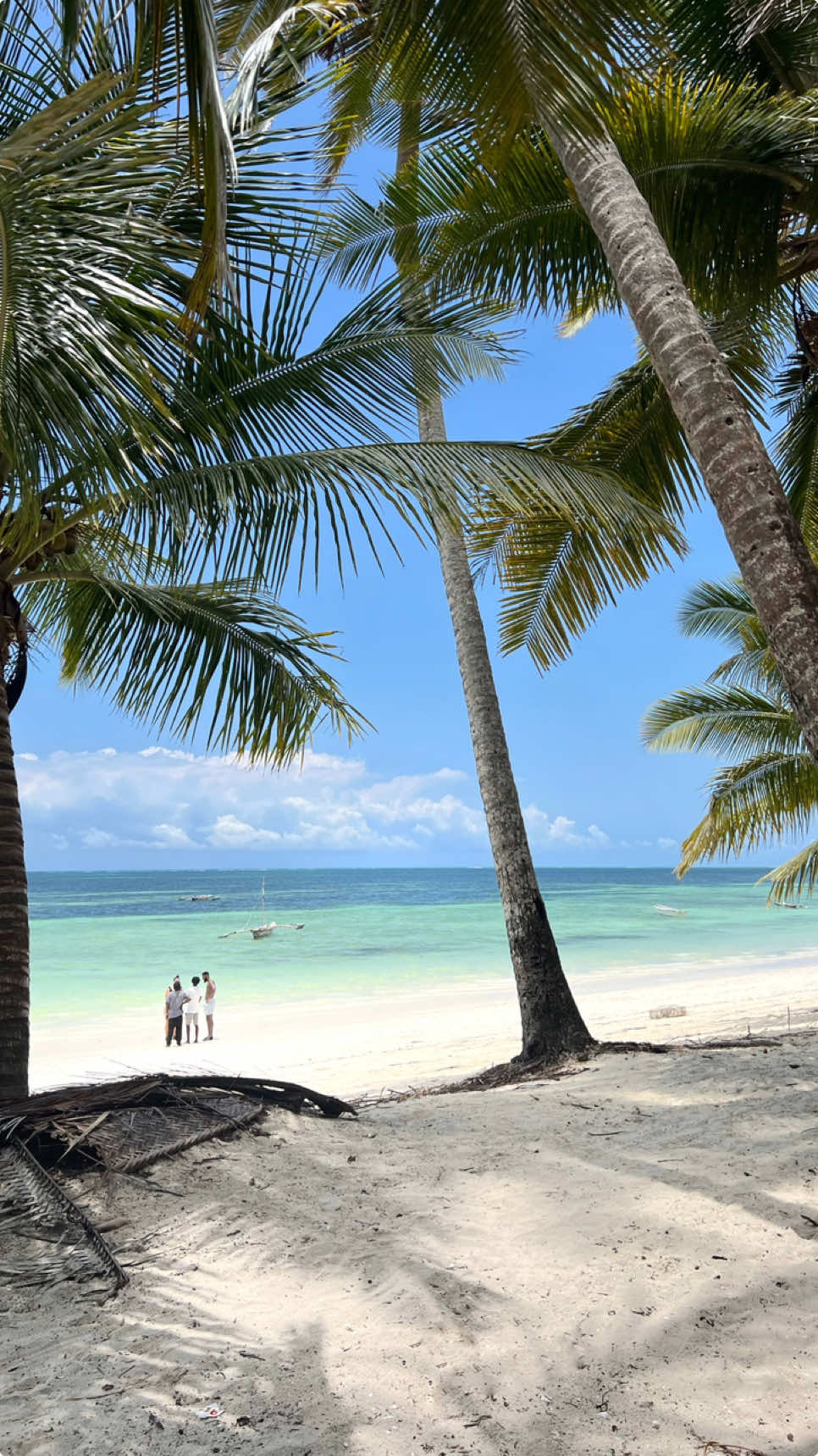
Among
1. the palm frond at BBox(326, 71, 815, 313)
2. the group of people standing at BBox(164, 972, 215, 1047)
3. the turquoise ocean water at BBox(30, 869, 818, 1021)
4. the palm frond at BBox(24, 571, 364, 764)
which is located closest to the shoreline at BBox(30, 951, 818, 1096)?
the group of people standing at BBox(164, 972, 215, 1047)

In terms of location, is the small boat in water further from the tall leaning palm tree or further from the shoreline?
the tall leaning palm tree

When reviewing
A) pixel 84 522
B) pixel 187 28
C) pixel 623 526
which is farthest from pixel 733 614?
pixel 187 28

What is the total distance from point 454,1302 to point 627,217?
4.09 m

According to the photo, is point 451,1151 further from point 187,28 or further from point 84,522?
point 187,28

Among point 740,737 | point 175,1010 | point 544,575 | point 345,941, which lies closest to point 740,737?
point 740,737

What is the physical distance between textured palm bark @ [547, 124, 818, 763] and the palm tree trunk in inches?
99.3

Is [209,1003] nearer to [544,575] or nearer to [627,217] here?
[544,575]

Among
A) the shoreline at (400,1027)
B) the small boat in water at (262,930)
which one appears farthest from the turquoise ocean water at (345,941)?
the shoreline at (400,1027)

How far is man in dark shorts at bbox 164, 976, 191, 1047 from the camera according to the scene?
1481cm

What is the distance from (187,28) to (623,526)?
3290 mm

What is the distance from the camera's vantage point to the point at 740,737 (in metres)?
12.2

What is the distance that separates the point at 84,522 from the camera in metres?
4.80

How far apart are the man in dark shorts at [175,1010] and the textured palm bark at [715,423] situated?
12988 mm

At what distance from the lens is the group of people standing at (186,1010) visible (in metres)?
14.9
